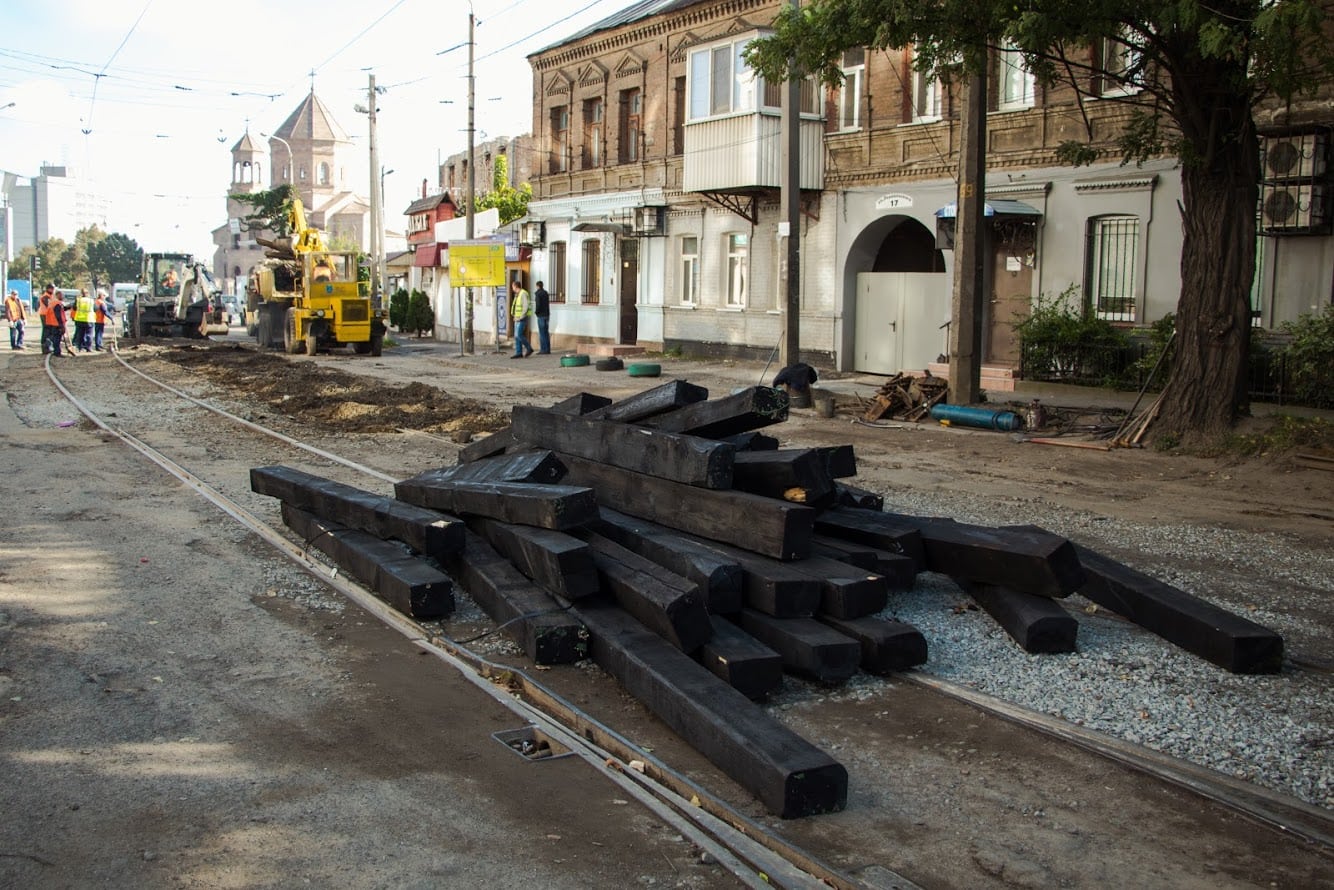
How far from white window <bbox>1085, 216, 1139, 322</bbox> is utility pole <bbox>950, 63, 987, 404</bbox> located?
11.3 ft

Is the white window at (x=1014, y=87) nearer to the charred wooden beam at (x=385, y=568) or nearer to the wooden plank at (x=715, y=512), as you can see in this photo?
the wooden plank at (x=715, y=512)

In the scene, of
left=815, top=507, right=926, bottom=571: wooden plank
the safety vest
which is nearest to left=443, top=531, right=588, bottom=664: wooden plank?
left=815, top=507, right=926, bottom=571: wooden plank

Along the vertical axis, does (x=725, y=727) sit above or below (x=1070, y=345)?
below

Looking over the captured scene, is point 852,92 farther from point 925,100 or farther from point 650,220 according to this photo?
point 650,220

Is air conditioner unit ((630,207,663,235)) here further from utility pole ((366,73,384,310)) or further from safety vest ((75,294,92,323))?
safety vest ((75,294,92,323))

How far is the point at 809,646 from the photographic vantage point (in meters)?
5.20

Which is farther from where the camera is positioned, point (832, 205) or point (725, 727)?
point (832, 205)

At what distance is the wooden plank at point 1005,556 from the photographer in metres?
5.90

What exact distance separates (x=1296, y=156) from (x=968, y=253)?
4539 mm

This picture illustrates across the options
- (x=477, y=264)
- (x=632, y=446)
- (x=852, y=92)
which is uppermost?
(x=852, y=92)

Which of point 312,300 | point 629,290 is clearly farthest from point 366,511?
point 312,300

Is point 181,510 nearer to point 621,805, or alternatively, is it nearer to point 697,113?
point 621,805

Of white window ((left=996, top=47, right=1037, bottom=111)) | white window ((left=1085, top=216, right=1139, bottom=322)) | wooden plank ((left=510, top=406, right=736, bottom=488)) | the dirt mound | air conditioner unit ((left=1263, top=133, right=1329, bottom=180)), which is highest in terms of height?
white window ((left=996, top=47, right=1037, bottom=111))

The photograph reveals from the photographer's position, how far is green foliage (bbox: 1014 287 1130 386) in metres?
18.0
